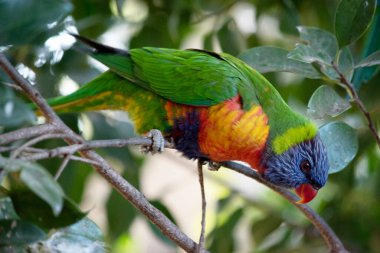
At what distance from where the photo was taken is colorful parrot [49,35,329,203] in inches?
78.4

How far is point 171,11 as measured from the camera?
263 centimetres

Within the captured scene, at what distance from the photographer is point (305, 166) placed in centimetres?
201

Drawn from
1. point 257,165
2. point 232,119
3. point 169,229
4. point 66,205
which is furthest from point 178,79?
point 66,205

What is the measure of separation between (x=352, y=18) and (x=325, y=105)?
26cm

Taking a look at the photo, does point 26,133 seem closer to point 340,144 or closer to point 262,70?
point 262,70

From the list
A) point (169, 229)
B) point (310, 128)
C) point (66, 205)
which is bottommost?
point (310, 128)

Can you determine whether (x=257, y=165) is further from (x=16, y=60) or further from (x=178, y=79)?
(x=16, y=60)

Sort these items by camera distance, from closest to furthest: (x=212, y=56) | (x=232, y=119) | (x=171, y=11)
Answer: (x=232, y=119), (x=212, y=56), (x=171, y=11)

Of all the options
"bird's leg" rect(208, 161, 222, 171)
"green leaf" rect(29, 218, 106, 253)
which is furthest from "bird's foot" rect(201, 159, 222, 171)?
"green leaf" rect(29, 218, 106, 253)

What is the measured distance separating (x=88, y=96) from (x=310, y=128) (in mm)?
849

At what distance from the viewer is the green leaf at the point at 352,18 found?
1.61m

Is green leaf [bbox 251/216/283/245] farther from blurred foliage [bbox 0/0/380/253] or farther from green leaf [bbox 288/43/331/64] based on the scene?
green leaf [bbox 288/43/331/64]

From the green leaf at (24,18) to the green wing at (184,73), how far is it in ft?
2.01

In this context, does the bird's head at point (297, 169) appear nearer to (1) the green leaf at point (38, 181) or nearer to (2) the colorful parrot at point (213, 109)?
(2) the colorful parrot at point (213, 109)
